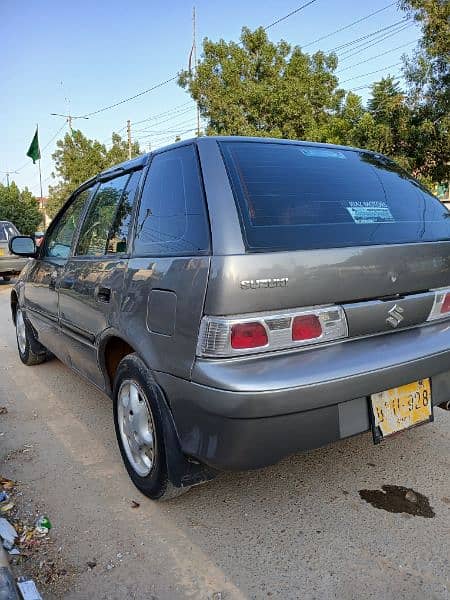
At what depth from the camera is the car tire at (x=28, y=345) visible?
189 inches

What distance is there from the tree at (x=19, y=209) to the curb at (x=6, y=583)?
3520cm

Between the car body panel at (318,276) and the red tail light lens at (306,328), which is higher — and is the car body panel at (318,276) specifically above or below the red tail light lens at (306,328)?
above

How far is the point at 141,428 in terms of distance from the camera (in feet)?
8.27

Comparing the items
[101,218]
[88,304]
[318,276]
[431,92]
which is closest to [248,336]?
[318,276]

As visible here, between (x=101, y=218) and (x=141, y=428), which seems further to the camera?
(x=101, y=218)

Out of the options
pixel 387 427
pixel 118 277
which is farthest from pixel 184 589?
pixel 118 277

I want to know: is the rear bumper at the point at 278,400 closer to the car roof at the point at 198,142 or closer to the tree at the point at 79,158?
the car roof at the point at 198,142

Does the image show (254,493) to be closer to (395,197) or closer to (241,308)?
(241,308)

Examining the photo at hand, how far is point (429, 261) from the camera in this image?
2.37 meters

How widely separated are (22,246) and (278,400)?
332cm

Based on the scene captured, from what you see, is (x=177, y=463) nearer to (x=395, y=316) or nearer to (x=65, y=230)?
(x=395, y=316)

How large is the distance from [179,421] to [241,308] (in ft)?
1.91

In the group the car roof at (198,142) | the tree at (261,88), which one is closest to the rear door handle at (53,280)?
the car roof at (198,142)

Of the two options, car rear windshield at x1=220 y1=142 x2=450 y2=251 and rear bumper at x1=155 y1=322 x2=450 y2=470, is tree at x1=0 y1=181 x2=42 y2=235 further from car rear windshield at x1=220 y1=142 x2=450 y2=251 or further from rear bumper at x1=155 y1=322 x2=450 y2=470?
rear bumper at x1=155 y1=322 x2=450 y2=470
